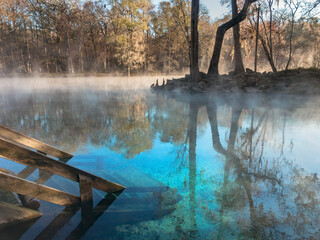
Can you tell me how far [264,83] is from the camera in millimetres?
17188

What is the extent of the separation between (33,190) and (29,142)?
6.33ft

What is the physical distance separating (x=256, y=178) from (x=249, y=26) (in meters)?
22.8

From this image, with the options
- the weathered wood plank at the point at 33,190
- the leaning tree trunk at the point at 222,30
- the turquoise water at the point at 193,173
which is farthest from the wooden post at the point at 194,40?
the weathered wood plank at the point at 33,190

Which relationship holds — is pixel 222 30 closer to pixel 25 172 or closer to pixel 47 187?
pixel 25 172

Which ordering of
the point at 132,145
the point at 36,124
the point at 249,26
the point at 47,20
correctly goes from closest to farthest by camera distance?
the point at 132,145
the point at 36,124
the point at 249,26
the point at 47,20

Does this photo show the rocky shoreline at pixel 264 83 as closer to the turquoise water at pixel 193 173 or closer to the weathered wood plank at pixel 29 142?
the turquoise water at pixel 193 173

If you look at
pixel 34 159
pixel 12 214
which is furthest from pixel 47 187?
pixel 12 214

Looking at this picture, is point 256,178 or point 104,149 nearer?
point 256,178

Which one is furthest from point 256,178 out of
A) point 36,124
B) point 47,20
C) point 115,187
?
point 47,20

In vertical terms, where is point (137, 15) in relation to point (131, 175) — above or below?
above

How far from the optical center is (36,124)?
8883mm

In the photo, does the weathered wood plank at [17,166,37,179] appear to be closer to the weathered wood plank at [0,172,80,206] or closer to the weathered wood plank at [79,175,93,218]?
the weathered wood plank at [0,172,80,206]

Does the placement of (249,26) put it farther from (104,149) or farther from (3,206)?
(3,206)

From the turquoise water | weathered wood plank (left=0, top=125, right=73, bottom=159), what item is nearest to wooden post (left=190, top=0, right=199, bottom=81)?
the turquoise water
